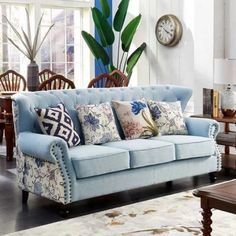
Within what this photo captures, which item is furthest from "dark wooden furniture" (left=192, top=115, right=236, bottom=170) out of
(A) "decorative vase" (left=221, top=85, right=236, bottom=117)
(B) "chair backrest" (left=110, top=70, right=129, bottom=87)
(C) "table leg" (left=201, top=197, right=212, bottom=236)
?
(C) "table leg" (left=201, top=197, right=212, bottom=236)

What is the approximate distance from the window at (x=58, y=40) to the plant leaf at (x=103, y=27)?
1.74ft

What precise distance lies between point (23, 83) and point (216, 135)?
3.08 m

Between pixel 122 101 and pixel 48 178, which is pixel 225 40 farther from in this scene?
pixel 48 178

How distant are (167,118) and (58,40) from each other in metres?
3.51

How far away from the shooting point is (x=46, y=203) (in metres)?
4.33

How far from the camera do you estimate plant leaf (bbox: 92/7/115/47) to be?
7590mm

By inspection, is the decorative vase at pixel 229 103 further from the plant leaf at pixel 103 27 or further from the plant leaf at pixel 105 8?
the plant leaf at pixel 105 8

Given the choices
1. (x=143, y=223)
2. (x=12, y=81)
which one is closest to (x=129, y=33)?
Result: (x=12, y=81)

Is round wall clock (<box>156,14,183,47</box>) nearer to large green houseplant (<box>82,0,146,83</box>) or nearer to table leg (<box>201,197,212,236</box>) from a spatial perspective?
large green houseplant (<box>82,0,146,83</box>)

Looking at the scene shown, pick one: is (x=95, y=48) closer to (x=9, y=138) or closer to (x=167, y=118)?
(x=9, y=138)

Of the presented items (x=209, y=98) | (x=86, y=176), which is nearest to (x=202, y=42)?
(x=209, y=98)

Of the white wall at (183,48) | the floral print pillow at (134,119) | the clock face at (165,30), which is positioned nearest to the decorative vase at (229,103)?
the white wall at (183,48)

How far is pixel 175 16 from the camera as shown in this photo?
7.30 meters

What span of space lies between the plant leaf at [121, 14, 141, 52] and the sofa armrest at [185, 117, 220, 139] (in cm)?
282
